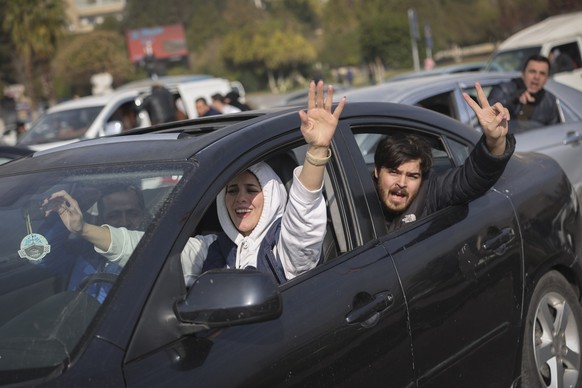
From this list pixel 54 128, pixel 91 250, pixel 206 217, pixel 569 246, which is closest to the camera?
pixel 91 250

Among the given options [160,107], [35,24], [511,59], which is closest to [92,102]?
[160,107]

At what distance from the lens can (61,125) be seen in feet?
44.0

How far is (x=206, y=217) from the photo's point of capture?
10.8 ft

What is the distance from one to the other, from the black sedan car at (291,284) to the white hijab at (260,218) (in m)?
0.11

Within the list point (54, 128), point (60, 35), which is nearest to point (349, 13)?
point (60, 35)

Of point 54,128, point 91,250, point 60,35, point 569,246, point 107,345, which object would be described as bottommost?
point 569,246

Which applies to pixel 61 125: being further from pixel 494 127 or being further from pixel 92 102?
pixel 494 127

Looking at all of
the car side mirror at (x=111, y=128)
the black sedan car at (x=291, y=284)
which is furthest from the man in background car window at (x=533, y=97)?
the car side mirror at (x=111, y=128)

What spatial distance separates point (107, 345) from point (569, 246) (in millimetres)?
2629

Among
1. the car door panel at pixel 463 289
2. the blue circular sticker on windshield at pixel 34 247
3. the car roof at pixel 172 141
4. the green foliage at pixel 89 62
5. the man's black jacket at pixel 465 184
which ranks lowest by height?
the car door panel at pixel 463 289

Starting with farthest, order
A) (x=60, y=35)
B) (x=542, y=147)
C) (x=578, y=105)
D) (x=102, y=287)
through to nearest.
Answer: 1. (x=60, y=35)
2. (x=578, y=105)
3. (x=542, y=147)
4. (x=102, y=287)

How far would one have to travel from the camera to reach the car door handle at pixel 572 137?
6.75 metres

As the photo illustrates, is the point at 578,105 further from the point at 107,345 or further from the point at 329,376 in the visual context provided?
the point at 107,345

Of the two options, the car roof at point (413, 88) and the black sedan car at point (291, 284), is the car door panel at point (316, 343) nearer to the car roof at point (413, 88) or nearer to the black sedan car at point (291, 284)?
the black sedan car at point (291, 284)
